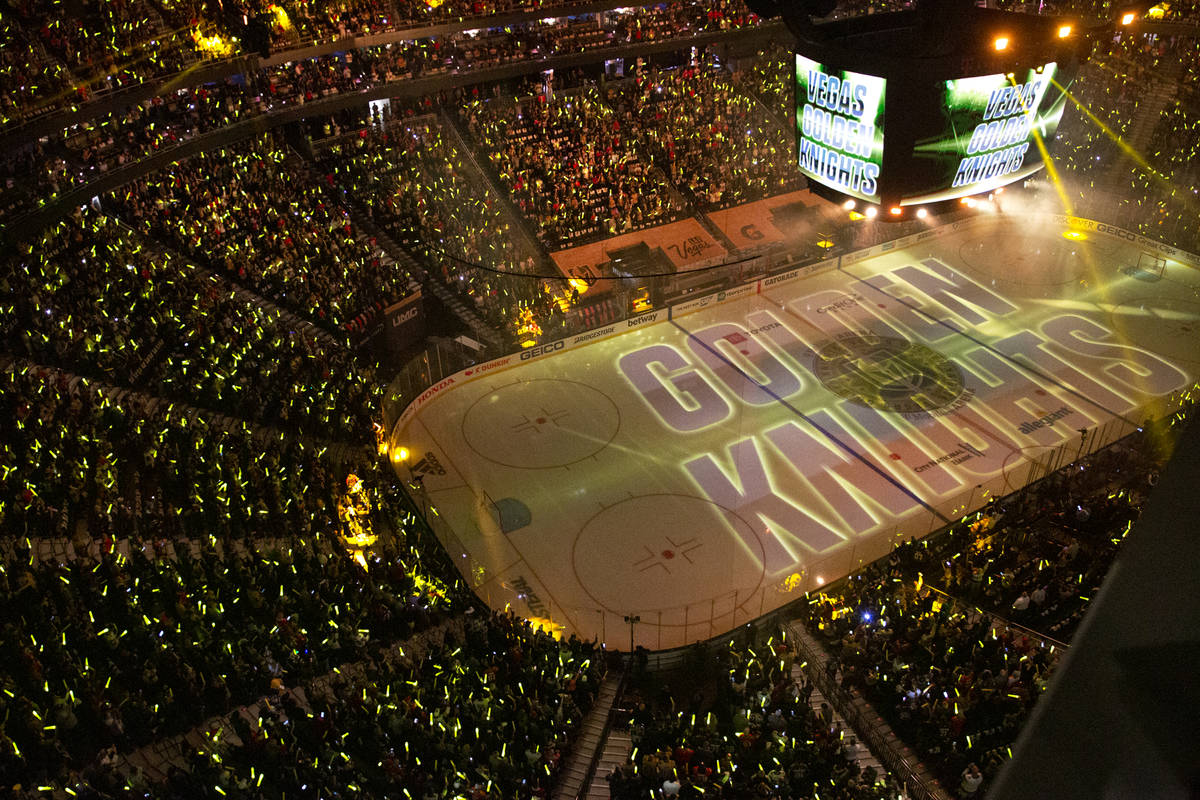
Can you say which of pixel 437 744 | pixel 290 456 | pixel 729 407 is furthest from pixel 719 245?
pixel 437 744

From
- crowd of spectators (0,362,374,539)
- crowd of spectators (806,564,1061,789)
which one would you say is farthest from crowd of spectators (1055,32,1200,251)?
crowd of spectators (0,362,374,539)

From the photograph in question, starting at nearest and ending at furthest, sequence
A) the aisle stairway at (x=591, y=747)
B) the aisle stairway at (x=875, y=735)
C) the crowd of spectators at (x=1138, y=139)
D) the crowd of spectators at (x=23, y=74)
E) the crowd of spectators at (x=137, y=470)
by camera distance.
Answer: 1. the aisle stairway at (x=875, y=735)
2. the aisle stairway at (x=591, y=747)
3. the crowd of spectators at (x=137, y=470)
4. the crowd of spectators at (x=23, y=74)
5. the crowd of spectators at (x=1138, y=139)

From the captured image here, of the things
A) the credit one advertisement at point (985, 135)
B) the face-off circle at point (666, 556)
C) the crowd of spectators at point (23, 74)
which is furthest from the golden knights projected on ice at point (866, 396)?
the crowd of spectators at point (23, 74)

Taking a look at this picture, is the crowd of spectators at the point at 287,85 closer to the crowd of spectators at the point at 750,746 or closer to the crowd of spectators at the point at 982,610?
the crowd of spectators at the point at 750,746

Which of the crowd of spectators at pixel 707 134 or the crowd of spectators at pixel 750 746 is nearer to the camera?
the crowd of spectators at pixel 750 746

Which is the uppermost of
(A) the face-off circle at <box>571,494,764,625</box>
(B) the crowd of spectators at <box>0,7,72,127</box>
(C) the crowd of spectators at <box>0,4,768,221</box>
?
(B) the crowd of spectators at <box>0,7,72,127</box>

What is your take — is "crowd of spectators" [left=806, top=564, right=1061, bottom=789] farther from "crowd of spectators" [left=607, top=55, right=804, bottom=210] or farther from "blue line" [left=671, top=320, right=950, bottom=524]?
"crowd of spectators" [left=607, top=55, right=804, bottom=210]
